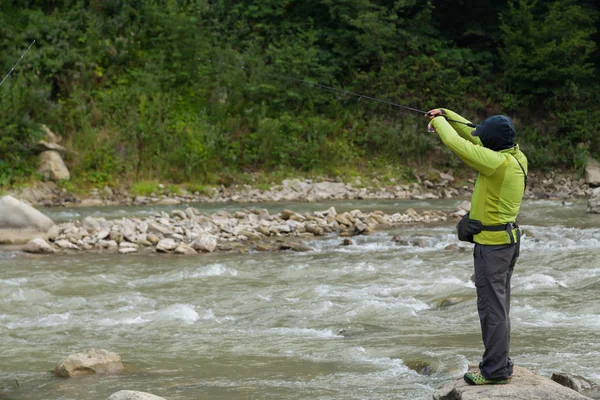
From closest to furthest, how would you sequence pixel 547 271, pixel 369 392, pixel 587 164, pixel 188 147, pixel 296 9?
pixel 369 392
pixel 547 271
pixel 188 147
pixel 587 164
pixel 296 9

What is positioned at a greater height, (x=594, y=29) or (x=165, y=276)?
(x=594, y=29)

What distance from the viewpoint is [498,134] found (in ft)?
14.0

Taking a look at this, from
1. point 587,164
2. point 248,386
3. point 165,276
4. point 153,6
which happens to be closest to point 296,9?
point 153,6

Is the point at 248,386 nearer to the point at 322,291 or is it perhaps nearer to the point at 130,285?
the point at 322,291

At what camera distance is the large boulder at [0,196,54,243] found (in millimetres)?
12578

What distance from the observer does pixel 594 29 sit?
23.9m

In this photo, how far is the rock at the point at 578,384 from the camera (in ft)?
14.8

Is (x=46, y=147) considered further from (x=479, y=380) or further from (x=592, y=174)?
(x=479, y=380)

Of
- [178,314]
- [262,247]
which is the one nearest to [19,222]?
[262,247]

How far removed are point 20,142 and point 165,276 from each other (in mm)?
11054

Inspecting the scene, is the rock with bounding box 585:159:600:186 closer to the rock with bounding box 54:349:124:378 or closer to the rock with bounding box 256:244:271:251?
the rock with bounding box 256:244:271:251

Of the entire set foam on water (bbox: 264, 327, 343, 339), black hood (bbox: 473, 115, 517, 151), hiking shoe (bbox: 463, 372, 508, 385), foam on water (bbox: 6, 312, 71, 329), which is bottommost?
foam on water (bbox: 6, 312, 71, 329)

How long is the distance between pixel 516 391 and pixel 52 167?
17027mm

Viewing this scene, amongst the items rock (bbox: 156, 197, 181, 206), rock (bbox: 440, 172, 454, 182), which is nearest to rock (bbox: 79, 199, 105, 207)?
rock (bbox: 156, 197, 181, 206)
